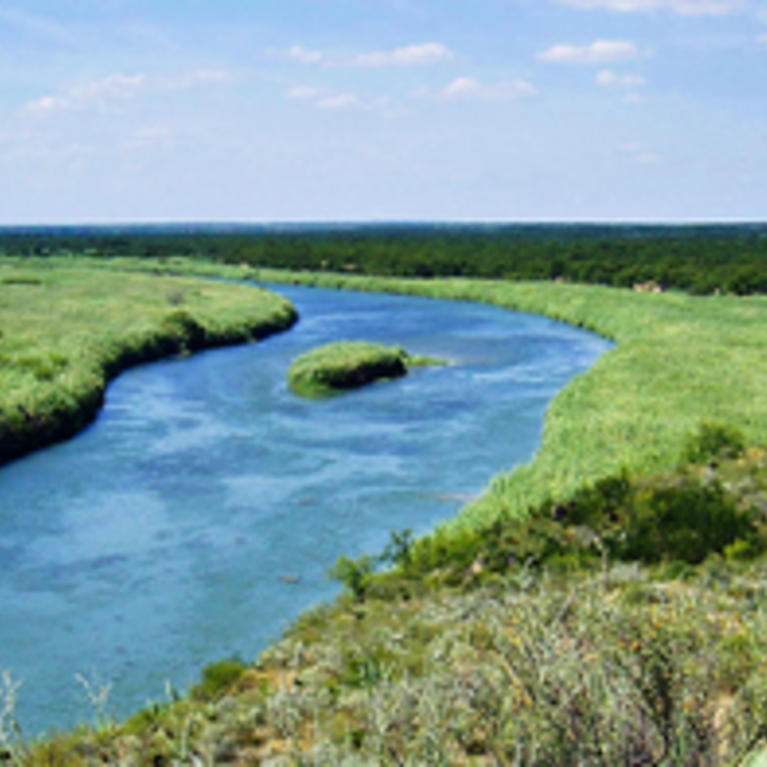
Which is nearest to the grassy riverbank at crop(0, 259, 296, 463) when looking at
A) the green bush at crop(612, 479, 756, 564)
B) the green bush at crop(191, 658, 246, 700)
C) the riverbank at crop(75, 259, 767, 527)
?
the riverbank at crop(75, 259, 767, 527)

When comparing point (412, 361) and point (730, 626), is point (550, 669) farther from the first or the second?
point (412, 361)

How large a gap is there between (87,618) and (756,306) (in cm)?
4202

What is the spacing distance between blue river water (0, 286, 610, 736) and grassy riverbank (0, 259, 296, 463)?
0.91 meters

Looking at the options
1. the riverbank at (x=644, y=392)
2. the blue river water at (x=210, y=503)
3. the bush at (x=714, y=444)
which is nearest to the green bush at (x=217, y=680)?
the blue river water at (x=210, y=503)

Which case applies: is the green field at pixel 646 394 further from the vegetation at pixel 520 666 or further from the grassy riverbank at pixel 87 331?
the grassy riverbank at pixel 87 331

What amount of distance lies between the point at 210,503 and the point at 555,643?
1565 centimetres

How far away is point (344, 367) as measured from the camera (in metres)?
33.6

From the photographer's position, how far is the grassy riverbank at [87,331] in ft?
88.7

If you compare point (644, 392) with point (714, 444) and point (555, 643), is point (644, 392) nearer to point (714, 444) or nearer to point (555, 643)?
point (714, 444)

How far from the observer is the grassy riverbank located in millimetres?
27031

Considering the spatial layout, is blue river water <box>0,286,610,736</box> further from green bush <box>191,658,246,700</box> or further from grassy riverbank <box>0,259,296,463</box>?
green bush <box>191,658,246,700</box>

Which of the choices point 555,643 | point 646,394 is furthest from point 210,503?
point 555,643

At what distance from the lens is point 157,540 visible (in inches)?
749

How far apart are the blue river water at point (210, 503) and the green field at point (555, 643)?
4.98 feet
